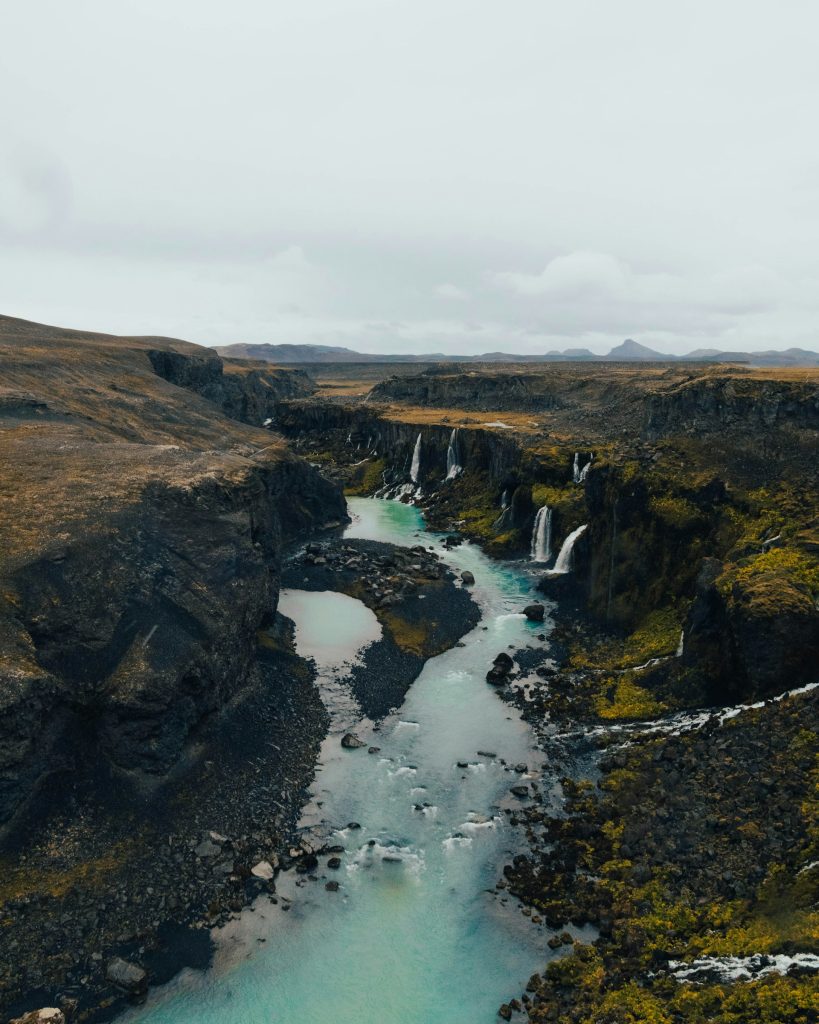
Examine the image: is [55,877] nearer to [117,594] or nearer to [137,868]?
[137,868]

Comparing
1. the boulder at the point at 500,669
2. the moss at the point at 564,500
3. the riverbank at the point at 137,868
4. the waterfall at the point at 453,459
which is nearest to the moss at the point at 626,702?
the boulder at the point at 500,669

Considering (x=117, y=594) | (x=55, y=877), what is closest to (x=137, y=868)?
(x=55, y=877)

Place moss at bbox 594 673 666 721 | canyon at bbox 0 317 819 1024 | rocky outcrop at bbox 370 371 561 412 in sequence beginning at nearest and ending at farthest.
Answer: canyon at bbox 0 317 819 1024, moss at bbox 594 673 666 721, rocky outcrop at bbox 370 371 561 412

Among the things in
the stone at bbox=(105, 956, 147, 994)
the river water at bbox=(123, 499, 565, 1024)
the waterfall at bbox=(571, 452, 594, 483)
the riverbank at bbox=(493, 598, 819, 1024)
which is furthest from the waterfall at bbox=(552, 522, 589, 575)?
the stone at bbox=(105, 956, 147, 994)

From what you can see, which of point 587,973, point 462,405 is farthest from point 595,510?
point 462,405

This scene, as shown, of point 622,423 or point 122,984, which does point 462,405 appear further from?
point 122,984

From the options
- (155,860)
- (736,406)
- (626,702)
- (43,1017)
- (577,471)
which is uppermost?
(736,406)

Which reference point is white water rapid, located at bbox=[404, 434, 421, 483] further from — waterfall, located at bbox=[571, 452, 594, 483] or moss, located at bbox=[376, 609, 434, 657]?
moss, located at bbox=[376, 609, 434, 657]
